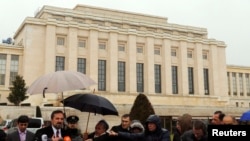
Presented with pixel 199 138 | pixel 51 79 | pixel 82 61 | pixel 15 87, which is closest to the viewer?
pixel 199 138

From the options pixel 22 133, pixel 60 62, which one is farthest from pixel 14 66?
pixel 22 133

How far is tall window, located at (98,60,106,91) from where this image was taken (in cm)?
4395

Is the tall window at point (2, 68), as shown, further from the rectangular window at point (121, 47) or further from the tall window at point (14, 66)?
the rectangular window at point (121, 47)

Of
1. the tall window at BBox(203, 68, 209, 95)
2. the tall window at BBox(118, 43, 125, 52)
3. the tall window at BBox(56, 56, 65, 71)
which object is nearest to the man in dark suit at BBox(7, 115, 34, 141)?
the tall window at BBox(56, 56, 65, 71)

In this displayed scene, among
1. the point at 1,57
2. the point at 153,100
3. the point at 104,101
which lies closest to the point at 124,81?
the point at 153,100

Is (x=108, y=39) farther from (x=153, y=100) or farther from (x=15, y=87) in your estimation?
(x=15, y=87)

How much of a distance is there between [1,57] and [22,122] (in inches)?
1512

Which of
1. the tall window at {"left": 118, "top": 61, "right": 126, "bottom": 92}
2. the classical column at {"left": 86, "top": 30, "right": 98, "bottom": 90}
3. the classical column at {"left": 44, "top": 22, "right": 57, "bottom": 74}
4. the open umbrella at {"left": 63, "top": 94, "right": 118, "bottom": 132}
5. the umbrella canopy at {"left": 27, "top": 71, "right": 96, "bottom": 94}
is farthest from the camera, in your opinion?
the tall window at {"left": 118, "top": 61, "right": 126, "bottom": 92}

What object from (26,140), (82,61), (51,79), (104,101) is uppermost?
(82,61)

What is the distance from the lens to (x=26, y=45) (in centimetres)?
4200

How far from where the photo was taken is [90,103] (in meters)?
6.10

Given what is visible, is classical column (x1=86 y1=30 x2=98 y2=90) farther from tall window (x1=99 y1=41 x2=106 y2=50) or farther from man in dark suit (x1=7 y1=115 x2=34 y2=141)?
man in dark suit (x1=7 y1=115 x2=34 y2=141)

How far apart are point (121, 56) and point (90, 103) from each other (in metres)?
40.4

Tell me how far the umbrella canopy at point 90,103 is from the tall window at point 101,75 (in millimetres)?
37112
